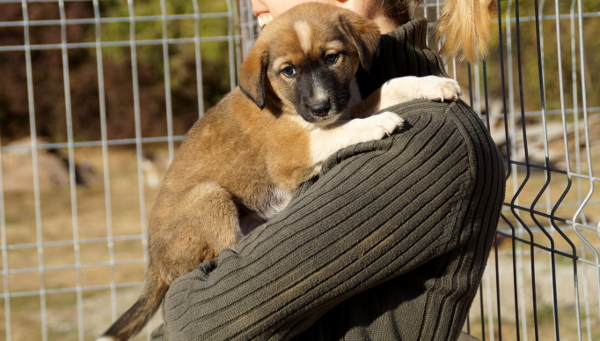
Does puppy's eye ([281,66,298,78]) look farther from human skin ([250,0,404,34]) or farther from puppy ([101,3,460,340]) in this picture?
human skin ([250,0,404,34])

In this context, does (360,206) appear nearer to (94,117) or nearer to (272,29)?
(272,29)

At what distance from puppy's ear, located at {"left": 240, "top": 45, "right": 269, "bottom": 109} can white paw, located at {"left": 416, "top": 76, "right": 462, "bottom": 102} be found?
2.56 ft

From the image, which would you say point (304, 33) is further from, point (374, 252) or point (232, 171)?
point (374, 252)

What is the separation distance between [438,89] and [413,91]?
0.41ft

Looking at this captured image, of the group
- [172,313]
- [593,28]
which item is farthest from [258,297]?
[593,28]

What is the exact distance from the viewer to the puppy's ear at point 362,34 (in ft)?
8.14

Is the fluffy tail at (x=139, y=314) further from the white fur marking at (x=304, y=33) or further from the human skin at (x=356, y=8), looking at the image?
the human skin at (x=356, y=8)

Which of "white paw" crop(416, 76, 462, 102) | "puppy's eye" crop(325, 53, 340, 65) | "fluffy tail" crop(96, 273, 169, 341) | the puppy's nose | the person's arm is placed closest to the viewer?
the person's arm

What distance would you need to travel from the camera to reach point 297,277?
181cm

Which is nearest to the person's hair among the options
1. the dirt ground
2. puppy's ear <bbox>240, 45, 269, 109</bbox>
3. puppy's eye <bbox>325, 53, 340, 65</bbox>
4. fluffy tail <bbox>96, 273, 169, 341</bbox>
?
puppy's eye <bbox>325, 53, 340, 65</bbox>

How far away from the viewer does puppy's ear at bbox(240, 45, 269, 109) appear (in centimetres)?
277

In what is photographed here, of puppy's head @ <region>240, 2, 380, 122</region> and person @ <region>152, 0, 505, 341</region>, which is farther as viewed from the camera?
puppy's head @ <region>240, 2, 380, 122</region>

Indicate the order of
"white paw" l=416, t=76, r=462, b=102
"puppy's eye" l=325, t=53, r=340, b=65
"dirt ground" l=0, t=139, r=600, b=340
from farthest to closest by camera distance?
"dirt ground" l=0, t=139, r=600, b=340, "puppy's eye" l=325, t=53, r=340, b=65, "white paw" l=416, t=76, r=462, b=102

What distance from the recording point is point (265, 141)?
292 centimetres
